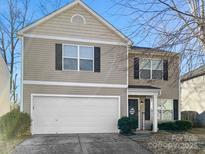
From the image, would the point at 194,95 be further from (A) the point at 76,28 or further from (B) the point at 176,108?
(A) the point at 76,28

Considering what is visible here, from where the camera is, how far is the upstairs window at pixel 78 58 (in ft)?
55.2

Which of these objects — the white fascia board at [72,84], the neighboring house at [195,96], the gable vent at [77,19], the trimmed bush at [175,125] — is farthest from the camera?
the neighboring house at [195,96]

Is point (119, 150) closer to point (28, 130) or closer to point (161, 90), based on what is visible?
point (28, 130)

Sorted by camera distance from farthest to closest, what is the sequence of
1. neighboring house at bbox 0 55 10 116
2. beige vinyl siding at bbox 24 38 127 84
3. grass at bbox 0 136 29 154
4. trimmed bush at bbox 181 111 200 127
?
trimmed bush at bbox 181 111 200 127, neighboring house at bbox 0 55 10 116, beige vinyl siding at bbox 24 38 127 84, grass at bbox 0 136 29 154

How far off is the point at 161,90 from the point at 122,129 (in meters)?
5.12

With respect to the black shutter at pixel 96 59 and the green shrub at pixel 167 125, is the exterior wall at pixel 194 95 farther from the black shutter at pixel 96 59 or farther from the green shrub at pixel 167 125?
the black shutter at pixel 96 59

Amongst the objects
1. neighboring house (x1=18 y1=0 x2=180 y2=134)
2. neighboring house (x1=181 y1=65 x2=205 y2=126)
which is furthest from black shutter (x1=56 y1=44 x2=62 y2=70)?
neighboring house (x1=181 y1=65 x2=205 y2=126)

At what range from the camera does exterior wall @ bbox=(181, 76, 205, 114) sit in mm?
25062

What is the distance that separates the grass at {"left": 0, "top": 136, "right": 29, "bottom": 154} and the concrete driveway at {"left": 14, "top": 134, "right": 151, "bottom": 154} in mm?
256

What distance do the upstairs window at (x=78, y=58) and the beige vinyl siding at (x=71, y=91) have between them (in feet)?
4.30

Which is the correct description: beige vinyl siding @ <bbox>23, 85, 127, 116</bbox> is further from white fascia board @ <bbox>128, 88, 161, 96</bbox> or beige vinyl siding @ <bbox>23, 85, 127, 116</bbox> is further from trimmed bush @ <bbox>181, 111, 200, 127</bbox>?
trimmed bush @ <bbox>181, 111, 200, 127</bbox>

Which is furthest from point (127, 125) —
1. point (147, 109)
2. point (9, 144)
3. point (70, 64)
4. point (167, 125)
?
point (9, 144)

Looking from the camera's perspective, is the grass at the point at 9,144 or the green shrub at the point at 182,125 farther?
the green shrub at the point at 182,125

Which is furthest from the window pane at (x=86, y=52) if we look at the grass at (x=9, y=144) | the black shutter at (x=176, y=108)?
the black shutter at (x=176, y=108)
